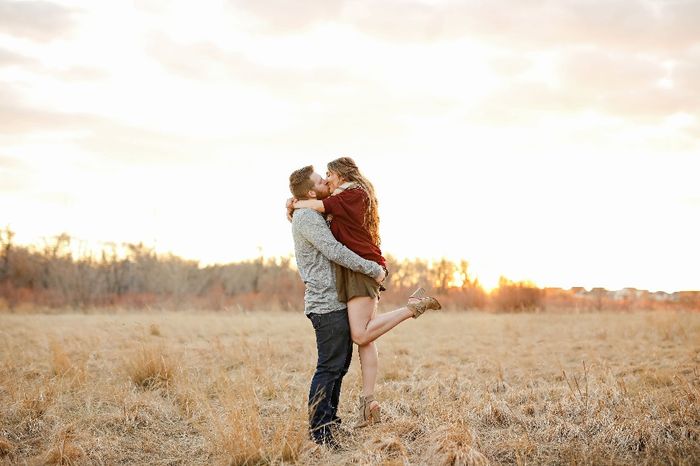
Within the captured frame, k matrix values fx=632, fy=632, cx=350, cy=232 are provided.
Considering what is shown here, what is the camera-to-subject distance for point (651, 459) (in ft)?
14.5

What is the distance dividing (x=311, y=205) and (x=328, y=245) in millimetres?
364

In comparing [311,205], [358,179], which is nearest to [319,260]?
[311,205]

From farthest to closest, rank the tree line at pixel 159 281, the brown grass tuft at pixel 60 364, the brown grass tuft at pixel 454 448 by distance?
the tree line at pixel 159 281, the brown grass tuft at pixel 60 364, the brown grass tuft at pixel 454 448

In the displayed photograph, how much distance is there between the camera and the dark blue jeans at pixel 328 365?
203 inches

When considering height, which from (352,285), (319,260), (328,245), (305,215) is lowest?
(352,285)

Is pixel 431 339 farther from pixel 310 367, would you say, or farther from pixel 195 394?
pixel 195 394

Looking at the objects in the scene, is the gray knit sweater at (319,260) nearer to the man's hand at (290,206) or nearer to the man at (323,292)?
the man at (323,292)

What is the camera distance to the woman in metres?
5.23

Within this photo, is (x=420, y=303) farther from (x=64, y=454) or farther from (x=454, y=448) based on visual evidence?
(x=64, y=454)

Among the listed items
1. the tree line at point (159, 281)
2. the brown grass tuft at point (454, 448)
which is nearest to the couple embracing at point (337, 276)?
the brown grass tuft at point (454, 448)

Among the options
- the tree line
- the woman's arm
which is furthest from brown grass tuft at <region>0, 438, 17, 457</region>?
the tree line

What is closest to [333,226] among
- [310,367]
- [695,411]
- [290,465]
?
[290,465]

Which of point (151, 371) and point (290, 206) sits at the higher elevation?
point (290, 206)

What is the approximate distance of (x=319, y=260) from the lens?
17.6ft
